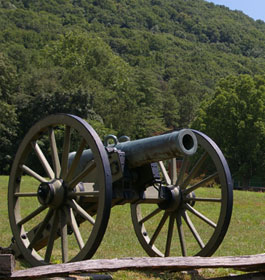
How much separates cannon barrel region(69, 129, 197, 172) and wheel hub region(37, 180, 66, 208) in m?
1.00

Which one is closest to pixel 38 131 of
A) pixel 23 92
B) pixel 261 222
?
pixel 261 222

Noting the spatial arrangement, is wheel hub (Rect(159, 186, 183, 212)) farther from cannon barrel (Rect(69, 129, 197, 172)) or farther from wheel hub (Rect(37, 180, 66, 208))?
wheel hub (Rect(37, 180, 66, 208))

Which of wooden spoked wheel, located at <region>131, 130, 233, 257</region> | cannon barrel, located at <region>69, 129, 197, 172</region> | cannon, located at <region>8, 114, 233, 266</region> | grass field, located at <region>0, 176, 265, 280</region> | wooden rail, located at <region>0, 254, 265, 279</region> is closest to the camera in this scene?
wooden rail, located at <region>0, 254, 265, 279</region>

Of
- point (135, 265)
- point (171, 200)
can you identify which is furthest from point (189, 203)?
point (135, 265)

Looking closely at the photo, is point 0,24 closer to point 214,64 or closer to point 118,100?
point 214,64

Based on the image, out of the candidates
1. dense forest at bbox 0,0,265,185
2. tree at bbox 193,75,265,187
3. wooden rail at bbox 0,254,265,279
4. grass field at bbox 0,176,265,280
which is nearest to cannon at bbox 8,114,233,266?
grass field at bbox 0,176,265,280

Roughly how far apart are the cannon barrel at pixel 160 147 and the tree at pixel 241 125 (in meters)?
37.4

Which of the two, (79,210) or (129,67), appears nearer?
(79,210)

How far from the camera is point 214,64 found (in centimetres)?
12569

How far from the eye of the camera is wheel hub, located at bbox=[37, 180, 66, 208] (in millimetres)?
7117

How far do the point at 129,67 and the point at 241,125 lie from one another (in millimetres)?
40611

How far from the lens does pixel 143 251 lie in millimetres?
10445

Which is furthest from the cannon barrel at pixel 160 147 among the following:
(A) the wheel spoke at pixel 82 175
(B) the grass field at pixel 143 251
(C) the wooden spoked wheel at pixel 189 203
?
(B) the grass field at pixel 143 251

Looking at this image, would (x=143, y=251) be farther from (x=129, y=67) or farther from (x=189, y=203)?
(x=129, y=67)
